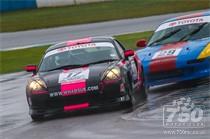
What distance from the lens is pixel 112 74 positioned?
11.2m

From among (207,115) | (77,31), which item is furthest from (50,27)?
(207,115)

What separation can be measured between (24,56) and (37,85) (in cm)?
1489

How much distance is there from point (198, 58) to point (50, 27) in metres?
24.6

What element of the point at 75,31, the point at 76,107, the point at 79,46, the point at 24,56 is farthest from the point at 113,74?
the point at 75,31

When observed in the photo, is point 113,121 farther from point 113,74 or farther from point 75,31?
point 75,31

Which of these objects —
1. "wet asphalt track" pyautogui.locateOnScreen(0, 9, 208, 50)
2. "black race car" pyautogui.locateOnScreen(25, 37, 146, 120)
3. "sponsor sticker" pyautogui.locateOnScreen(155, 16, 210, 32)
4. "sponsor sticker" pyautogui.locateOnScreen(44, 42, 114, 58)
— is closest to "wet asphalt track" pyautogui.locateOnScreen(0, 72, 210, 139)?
"black race car" pyautogui.locateOnScreen(25, 37, 146, 120)

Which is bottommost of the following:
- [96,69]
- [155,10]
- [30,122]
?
[155,10]

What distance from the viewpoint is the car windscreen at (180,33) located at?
14.2 m

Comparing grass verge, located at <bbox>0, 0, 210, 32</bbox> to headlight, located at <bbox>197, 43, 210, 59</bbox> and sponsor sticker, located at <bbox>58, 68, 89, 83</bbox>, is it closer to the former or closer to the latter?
headlight, located at <bbox>197, 43, 210, 59</bbox>

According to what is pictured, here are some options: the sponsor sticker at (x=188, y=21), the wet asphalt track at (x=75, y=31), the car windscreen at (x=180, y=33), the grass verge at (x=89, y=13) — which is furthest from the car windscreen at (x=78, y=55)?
the grass verge at (x=89, y=13)

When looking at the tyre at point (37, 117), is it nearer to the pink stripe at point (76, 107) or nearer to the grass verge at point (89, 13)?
the pink stripe at point (76, 107)

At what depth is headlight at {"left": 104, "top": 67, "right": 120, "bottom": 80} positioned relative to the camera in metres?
11.2

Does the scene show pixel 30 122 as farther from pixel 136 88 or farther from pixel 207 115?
pixel 207 115

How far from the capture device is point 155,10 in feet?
129
